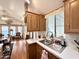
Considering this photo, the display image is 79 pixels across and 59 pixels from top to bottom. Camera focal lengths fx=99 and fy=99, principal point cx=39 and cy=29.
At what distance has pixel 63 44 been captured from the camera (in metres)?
2.49

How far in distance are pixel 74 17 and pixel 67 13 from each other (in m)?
0.24

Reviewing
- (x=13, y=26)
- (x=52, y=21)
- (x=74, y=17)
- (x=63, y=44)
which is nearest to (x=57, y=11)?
(x=52, y=21)

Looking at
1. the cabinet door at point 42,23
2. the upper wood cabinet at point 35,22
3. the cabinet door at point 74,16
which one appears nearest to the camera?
the cabinet door at point 74,16

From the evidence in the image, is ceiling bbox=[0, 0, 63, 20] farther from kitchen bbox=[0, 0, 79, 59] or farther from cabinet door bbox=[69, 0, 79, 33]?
cabinet door bbox=[69, 0, 79, 33]

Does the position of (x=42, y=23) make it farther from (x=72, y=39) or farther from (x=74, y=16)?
(x=74, y=16)

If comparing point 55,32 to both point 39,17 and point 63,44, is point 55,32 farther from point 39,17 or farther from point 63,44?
point 63,44

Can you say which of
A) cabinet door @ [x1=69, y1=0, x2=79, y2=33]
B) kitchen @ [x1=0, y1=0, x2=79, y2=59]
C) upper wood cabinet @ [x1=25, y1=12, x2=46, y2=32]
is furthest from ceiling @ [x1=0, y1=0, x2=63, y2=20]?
cabinet door @ [x1=69, y1=0, x2=79, y2=33]

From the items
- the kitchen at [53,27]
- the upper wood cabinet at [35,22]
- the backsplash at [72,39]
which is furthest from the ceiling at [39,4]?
the backsplash at [72,39]

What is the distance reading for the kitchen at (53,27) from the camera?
186 cm

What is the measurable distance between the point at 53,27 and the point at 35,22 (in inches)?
29.2

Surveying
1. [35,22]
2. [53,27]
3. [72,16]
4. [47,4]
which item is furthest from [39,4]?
[72,16]

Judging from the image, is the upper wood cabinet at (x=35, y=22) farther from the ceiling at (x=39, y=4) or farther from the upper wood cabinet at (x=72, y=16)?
the upper wood cabinet at (x=72, y=16)

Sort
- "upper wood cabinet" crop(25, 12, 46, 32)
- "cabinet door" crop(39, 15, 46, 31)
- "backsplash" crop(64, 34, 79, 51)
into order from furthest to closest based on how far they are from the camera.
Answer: "cabinet door" crop(39, 15, 46, 31) → "upper wood cabinet" crop(25, 12, 46, 32) → "backsplash" crop(64, 34, 79, 51)

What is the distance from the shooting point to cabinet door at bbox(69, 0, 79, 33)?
1778 millimetres
